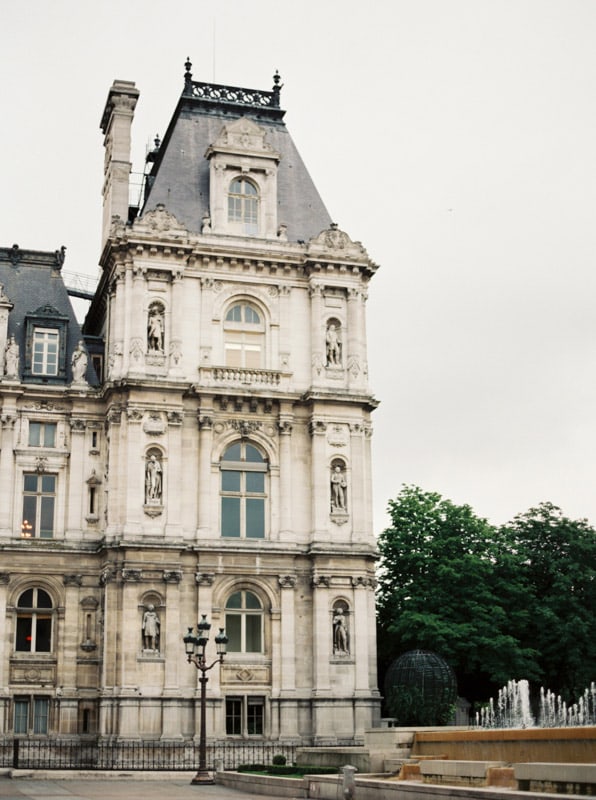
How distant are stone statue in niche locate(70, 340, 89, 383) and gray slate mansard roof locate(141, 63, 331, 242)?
6.97 m

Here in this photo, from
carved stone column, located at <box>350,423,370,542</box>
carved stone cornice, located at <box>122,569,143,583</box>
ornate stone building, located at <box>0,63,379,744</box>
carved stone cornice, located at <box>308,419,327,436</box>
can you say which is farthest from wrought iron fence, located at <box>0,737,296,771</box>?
carved stone cornice, located at <box>308,419,327,436</box>

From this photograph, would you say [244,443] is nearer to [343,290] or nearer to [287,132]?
[343,290]

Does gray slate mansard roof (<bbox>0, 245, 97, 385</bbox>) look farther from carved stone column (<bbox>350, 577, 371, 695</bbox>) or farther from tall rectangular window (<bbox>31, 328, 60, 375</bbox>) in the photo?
carved stone column (<bbox>350, 577, 371, 695</bbox>)

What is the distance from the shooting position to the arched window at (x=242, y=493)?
47.3 m

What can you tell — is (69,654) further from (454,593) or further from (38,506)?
(454,593)

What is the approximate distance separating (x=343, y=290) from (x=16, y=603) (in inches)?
748

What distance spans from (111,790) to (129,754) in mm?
9793

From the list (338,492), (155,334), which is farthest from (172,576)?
(155,334)

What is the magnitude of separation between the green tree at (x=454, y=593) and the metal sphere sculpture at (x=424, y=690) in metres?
10.4

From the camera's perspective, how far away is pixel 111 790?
32656mm

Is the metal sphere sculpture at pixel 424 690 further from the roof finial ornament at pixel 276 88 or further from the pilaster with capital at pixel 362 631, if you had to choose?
the roof finial ornament at pixel 276 88

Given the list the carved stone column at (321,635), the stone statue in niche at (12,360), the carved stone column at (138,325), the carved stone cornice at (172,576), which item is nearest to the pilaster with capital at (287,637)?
the carved stone column at (321,635)

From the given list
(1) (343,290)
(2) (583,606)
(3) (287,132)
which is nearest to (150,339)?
(1) (343,290)

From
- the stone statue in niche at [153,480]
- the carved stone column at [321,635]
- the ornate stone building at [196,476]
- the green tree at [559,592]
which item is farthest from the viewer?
the green tree at [559,592]
